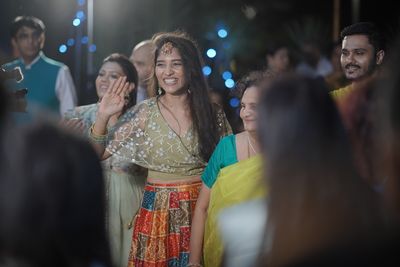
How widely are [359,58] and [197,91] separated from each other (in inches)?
35.0

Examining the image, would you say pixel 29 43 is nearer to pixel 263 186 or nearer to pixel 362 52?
pixel 362 52

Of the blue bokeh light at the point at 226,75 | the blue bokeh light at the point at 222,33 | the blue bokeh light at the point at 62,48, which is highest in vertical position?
the blue bokeh light at the point at 222,33

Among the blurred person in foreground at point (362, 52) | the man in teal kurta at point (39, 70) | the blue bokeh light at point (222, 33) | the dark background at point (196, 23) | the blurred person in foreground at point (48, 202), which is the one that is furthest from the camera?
the blue bokeh light at point (222, 33)

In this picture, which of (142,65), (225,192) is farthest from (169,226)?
(142,65)

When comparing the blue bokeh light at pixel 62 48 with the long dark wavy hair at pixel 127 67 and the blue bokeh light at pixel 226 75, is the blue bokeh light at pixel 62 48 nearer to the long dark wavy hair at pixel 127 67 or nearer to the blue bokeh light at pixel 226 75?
the long dark wavy hair at pixel 127 67

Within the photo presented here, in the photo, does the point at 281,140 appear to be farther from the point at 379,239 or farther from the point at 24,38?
the point at 24,38

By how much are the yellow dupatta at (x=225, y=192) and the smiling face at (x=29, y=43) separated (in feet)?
10.5

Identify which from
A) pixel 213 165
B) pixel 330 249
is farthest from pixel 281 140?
pixel 213 165

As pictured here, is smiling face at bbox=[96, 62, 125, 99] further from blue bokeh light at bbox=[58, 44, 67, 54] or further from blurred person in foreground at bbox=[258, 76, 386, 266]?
blurred person in foreground at bbox=[258, 76, 386, 266]

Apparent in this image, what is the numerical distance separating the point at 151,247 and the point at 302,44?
5.87 meters

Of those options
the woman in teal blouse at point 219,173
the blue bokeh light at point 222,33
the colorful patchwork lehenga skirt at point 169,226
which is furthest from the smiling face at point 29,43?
the blue bokeh light at point 222,33

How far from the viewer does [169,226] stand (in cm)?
410

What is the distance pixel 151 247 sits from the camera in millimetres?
4102

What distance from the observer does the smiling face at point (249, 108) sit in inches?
146
